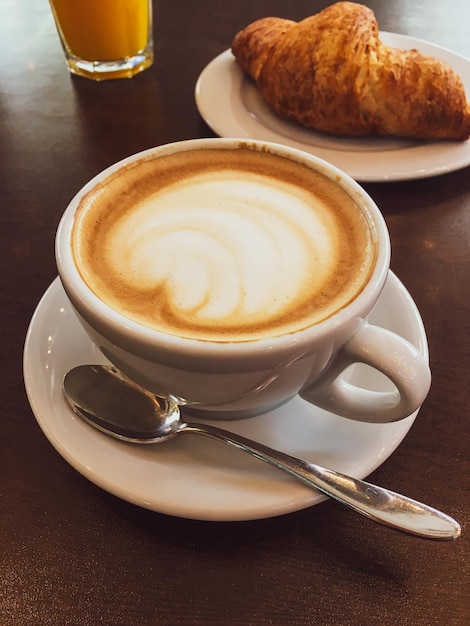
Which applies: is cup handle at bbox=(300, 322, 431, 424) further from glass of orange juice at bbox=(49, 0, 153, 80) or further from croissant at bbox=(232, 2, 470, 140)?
glass of orange juice at bbox=(49, 0, 153, 80)

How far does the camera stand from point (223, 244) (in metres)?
0.72

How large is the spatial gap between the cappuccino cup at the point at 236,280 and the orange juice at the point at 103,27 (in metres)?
0.78

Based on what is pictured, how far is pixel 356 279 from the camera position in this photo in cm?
67

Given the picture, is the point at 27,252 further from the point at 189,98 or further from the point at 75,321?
the point at 189,98

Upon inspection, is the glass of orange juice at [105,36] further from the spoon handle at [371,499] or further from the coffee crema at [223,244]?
the spoon handle at [371,499]

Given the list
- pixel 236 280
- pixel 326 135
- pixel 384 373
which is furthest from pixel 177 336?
pixel 326 135

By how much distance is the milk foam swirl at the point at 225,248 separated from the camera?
0.66m

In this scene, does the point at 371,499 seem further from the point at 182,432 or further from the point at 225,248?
the point at 225,248

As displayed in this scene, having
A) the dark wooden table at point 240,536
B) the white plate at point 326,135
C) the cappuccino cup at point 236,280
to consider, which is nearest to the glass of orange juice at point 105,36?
the white plate at point 326,135

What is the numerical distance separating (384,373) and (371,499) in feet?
0.43

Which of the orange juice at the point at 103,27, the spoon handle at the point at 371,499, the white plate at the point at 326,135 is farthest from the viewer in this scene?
the orange juice at the point at 103,27

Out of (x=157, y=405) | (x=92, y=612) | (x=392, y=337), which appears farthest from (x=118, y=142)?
(x=92, y=612)

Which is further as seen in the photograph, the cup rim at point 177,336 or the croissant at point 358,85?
the croissant at point 358,85

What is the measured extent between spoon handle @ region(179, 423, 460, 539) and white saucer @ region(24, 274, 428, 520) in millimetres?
15
